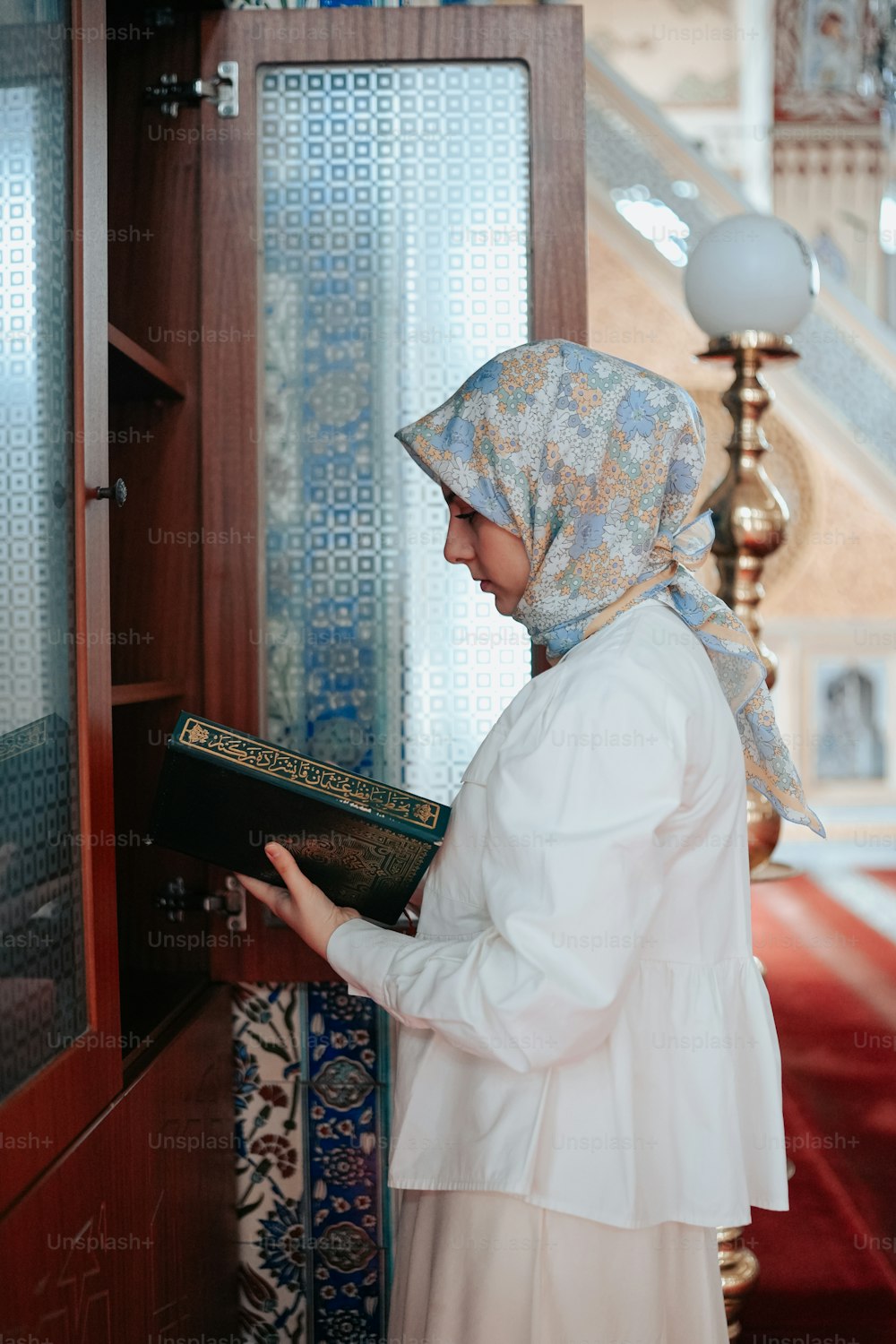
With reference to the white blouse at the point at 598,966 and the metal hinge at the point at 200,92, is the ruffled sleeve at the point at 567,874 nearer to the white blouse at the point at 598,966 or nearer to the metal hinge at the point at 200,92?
the white blouse at the point at 598,966

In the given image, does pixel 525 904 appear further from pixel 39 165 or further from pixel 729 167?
pixel 729 167

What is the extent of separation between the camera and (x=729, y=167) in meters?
10.7

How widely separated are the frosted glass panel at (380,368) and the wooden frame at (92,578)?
56 cm

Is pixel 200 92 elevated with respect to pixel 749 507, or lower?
elevated

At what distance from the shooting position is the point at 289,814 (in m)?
1.49

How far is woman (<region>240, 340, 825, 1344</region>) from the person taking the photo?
1296 mm

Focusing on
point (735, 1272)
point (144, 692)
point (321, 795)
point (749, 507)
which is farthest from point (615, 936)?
point (749, 507)

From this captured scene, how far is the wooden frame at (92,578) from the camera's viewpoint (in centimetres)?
144

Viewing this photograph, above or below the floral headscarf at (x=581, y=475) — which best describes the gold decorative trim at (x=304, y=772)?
below

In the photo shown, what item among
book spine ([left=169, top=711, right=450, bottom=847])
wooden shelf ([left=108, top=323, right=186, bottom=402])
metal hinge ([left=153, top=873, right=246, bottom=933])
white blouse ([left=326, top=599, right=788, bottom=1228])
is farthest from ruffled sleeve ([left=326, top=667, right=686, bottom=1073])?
wooden shelf ([left=108, top=323, right=186, bottom=402])

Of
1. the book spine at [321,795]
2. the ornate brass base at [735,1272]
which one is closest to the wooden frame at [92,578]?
the book spine at [321,795]

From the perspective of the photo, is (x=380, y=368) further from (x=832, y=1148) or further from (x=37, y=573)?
(x=832, y=1148)

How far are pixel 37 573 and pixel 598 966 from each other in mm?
738

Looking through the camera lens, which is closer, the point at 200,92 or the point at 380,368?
the point at 200,92
